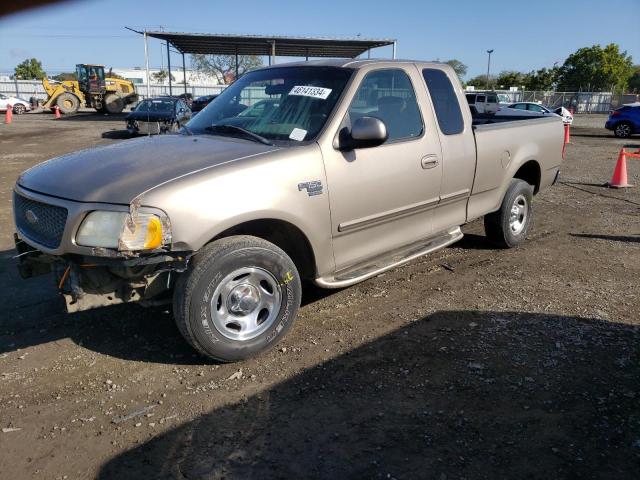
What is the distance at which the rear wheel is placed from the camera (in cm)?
2364

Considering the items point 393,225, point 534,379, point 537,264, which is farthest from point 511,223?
point 534,379

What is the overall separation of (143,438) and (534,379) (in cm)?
233

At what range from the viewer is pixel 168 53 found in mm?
29750

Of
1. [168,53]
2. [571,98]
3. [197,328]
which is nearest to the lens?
[197,328]

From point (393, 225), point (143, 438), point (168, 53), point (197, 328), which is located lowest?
point (143, 438)

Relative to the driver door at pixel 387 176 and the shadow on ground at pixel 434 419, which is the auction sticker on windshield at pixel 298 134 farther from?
the shadow on ground at pixel 434 419

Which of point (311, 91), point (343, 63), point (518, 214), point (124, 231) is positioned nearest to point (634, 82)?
point (518, 214)

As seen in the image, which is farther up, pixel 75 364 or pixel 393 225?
pixel 393 225

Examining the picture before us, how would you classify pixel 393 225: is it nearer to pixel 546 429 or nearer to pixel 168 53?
pixel 546 429

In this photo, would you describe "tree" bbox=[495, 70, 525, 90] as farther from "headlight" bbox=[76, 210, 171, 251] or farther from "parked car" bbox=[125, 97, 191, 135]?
"headlight" bbox=[76, 210, 171, 251]

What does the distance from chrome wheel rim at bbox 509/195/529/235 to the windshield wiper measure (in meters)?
3.30

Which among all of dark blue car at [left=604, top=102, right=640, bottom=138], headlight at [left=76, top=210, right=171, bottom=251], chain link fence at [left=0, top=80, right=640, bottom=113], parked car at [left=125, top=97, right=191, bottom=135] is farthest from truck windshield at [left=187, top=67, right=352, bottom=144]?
chain link fence at [left=0, top=80, right=640, bottom=113]

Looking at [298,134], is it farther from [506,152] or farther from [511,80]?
[511,80]

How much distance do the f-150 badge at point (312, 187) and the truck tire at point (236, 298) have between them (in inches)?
17.8
